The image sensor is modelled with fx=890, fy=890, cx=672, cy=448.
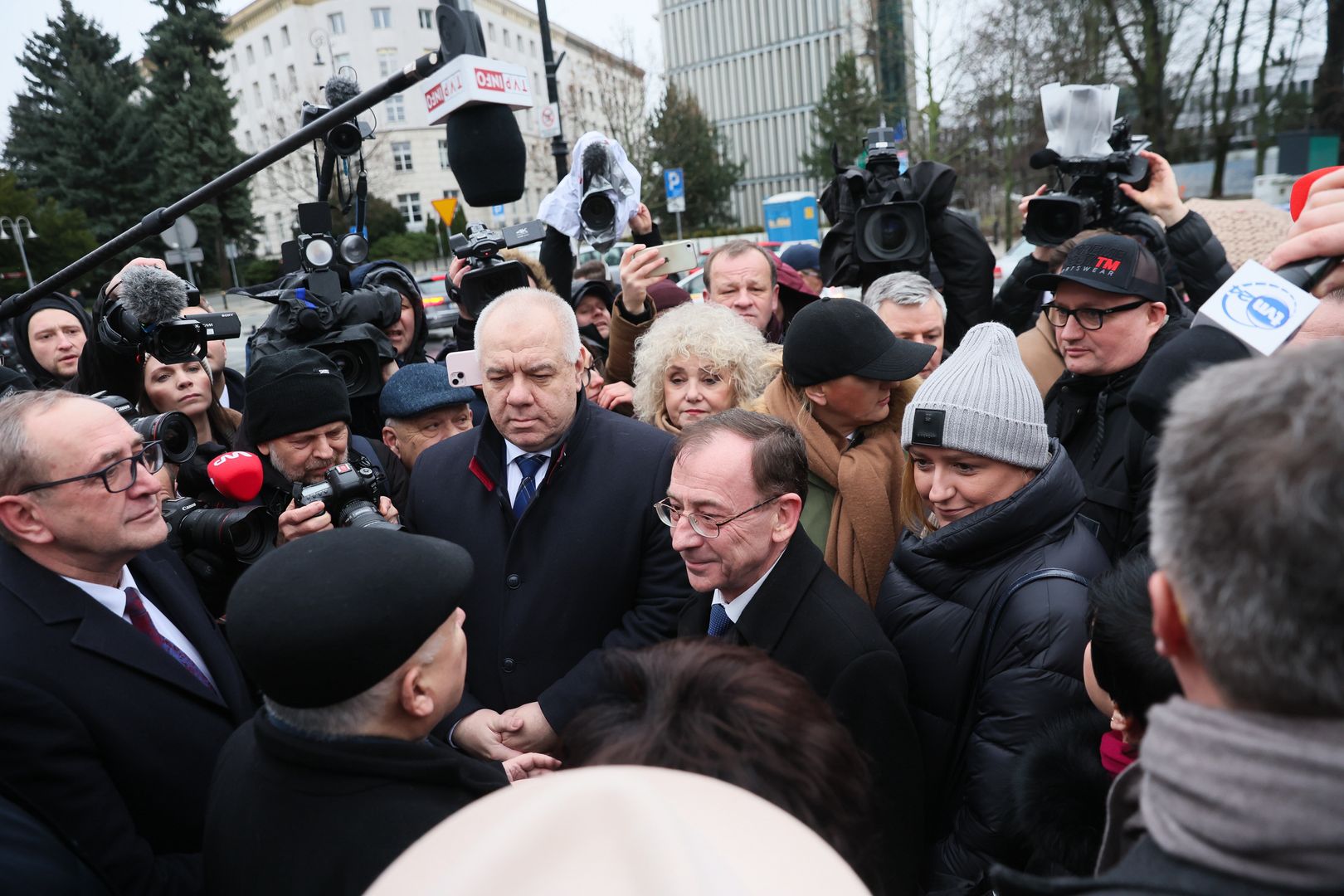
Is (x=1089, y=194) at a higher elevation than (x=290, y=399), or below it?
higher

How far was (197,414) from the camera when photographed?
393 centimetres

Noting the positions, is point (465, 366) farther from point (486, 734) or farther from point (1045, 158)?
point (1045, 158)

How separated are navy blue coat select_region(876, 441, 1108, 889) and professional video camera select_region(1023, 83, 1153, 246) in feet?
6.87

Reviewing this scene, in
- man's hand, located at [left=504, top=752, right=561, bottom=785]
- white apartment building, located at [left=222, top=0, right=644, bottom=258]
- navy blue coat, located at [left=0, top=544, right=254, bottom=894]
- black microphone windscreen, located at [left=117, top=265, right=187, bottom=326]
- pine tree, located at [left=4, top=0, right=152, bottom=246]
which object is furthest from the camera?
white apartment building, located at [left=222, top=0, right=644, bottom=258]

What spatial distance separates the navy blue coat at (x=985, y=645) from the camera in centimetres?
195

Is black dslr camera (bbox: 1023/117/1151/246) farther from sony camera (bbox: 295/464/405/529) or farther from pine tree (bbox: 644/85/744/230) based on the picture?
pine tree (bbox: 644/85/744/230)

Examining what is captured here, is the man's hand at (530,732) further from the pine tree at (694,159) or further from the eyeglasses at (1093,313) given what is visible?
the pine tree at (694,159)

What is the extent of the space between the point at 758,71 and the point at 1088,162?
208ft

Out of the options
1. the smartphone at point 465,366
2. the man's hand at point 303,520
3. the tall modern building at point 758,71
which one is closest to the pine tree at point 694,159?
the tall modern building at point 758,71

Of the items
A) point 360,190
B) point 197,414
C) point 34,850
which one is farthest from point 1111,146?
point 34,850

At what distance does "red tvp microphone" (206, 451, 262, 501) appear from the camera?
2.64 m

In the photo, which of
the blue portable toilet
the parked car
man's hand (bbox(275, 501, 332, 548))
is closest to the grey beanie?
man's hand (bbox(275, 501, 332, 548))

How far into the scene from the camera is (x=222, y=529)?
8.41 feet

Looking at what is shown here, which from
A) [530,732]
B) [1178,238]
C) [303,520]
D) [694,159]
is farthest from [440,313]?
[694,159]
